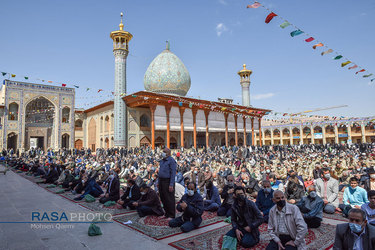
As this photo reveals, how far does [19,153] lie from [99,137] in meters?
6.98

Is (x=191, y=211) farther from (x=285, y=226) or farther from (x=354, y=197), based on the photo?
(x=354, y=197)

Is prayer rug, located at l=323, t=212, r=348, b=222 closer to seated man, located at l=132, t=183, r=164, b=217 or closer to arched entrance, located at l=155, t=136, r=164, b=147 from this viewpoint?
seated man, located at l=132, t=183, r=164, b=217

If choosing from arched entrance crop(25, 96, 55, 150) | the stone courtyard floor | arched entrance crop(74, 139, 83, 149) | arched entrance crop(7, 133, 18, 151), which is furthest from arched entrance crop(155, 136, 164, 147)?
the stone courtyard floor

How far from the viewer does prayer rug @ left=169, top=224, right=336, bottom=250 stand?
131 inches

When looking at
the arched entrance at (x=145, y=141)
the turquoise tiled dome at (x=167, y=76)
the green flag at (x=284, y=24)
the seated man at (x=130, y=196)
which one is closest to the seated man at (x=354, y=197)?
the seated man at (x=130, y=196)

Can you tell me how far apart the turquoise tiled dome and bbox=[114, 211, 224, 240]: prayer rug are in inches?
744

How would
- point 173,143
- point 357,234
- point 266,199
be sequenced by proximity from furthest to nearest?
point 173,143, point 266,199, point 357,234

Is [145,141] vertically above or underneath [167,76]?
underneath

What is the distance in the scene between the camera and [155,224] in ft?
14.3

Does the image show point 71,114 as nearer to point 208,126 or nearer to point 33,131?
point 33,131

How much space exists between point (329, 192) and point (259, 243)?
2.50 metres

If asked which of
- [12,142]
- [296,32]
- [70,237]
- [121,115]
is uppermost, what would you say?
[296,32]

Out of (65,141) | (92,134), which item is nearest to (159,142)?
(92,134)

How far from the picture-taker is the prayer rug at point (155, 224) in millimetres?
3836
